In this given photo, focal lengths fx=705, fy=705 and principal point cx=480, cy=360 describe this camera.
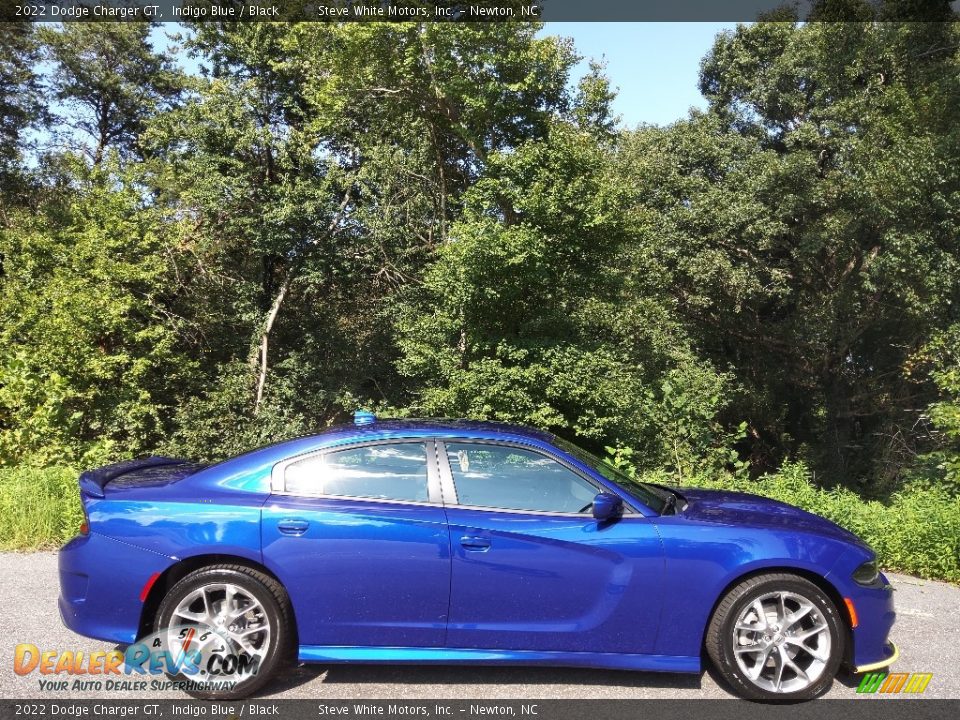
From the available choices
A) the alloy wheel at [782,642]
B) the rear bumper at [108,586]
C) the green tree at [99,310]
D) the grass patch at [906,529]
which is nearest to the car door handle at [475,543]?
the alloy wheel at [782,642]

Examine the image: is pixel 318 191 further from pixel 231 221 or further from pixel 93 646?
pixel 93 646

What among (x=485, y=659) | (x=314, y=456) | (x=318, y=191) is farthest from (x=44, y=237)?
(x=485, y=659)

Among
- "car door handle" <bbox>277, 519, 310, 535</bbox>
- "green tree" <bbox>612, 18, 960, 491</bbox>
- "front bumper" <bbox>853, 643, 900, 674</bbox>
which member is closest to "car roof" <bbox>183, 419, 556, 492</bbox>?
"car door handle" <bbox>277, 519, 310, 535</bbox>

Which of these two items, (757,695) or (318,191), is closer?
(757,695)

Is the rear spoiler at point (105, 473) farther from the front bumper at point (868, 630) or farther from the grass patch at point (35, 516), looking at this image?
the front bumper at point (868, 630)

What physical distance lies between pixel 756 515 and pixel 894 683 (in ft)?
3.68

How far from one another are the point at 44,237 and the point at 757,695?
17.0 meters

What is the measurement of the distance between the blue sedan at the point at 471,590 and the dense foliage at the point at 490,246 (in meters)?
5.81

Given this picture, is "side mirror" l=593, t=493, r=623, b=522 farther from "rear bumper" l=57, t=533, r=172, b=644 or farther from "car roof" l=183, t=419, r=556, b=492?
"rear bumper" l=57, t=533, r=172, b=644

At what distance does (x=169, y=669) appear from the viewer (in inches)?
143

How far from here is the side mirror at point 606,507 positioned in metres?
3.64

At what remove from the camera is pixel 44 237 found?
15.7 m

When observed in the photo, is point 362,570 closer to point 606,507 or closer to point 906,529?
point 606,507

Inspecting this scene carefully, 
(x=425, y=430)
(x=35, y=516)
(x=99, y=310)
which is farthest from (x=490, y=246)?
(x=425, y=430)
